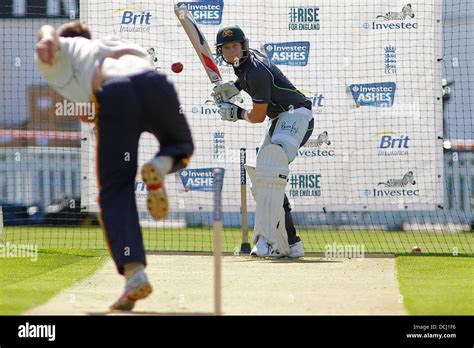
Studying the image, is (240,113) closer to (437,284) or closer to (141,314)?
(437,284)

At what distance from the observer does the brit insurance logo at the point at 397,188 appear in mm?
15352

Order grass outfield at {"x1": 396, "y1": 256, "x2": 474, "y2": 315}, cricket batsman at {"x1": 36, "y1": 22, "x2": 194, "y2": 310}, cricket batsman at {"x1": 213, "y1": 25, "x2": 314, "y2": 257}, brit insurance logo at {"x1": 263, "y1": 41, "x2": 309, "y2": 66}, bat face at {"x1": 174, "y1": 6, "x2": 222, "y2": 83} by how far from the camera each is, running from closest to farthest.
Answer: cricket batsman at {"x1": 36, "y1": 22, "x2": 194, "y2": 310} → grass outfield at {"x1": 396, "y1": 256, "x2": 474, "y2": 315} → cricket batsman at {"x1": 213, "y1": 25, "x2": 314, "y2": 257} → bat face at {"x1": 174, "y1": 6, "x2": 222, "y2": 83} → brit insurance logo at {"x1": 263, "y1": 41, "x2": 309, "y2": 66}

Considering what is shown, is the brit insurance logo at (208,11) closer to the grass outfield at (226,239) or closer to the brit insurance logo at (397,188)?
the grass outfield at (226,239)

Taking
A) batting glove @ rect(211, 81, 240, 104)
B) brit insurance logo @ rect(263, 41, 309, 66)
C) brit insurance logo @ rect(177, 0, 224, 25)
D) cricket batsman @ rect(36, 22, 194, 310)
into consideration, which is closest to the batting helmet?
batting glove @ rect(211, 81, 240, 104)

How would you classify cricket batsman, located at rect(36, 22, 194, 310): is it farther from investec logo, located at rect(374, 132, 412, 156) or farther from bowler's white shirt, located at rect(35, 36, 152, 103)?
investec logo, located at rect(374, 132, 412, 156)

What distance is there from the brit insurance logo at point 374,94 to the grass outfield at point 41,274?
5258 mm

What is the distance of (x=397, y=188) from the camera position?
15.5 m

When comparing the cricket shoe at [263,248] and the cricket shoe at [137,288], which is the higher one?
the cricket shoe at [137,288]

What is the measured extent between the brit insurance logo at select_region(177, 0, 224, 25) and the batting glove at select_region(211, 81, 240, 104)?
3711 millimetres

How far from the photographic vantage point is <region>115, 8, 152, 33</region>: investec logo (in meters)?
15.0

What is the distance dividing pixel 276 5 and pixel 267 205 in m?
5.29

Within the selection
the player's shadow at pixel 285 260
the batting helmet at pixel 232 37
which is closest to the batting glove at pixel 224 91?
the batting helmet at pixel 232 37

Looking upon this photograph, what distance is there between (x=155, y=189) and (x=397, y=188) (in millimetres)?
9612
